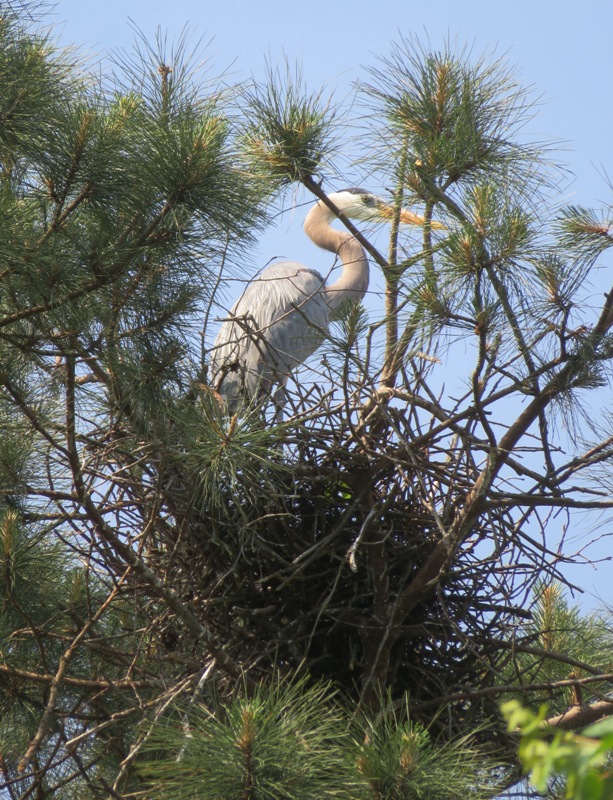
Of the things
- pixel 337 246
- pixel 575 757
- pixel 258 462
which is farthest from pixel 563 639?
pixel 575 757

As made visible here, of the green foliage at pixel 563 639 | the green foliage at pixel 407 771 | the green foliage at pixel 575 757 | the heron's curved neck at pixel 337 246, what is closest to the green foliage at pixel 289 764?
the green foliage at pixel 407 771

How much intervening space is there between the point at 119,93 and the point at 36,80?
308 mm

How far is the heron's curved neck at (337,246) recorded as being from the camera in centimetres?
395

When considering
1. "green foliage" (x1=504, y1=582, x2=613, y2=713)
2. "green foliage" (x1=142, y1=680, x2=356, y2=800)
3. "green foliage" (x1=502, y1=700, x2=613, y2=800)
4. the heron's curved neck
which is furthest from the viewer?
the heron's curved neck

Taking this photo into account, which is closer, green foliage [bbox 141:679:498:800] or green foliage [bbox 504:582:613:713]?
green foliage [bbox 141:679:498:800]

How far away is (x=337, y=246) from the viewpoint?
4.04 metres

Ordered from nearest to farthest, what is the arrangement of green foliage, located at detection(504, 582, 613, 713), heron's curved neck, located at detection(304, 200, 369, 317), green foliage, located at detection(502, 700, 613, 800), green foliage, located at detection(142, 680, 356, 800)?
1. green foliage, located at detection(502, 700, 613, 800)
2. green foliage, located at detection(142, 680, 356, 800)
3. green foliage, located at detection(504, 582, 613, 713)
4. heron's curved neck, located at detection(304, 200, 369, 317)

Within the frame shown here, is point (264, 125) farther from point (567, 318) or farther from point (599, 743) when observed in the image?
point (599, 743)

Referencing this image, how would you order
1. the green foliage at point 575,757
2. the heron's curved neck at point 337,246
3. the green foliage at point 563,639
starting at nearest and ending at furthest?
1. the green foliage at point 575,757
2. the green foliage at point 563,639
3. the heron's curved neck at point 337,246

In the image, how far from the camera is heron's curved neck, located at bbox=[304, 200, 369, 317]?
12.9 feet

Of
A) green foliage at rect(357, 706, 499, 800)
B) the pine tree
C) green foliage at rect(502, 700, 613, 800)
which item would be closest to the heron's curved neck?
the pine tree

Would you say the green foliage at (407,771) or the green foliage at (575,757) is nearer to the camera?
the green foliage at (575,757)

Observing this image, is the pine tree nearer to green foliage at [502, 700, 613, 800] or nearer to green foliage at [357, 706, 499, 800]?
green foliage at [357, 706, 499, 800]

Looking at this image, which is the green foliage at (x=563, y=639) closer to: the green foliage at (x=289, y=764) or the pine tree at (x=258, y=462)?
the pine tree at (x=258, y=462)
